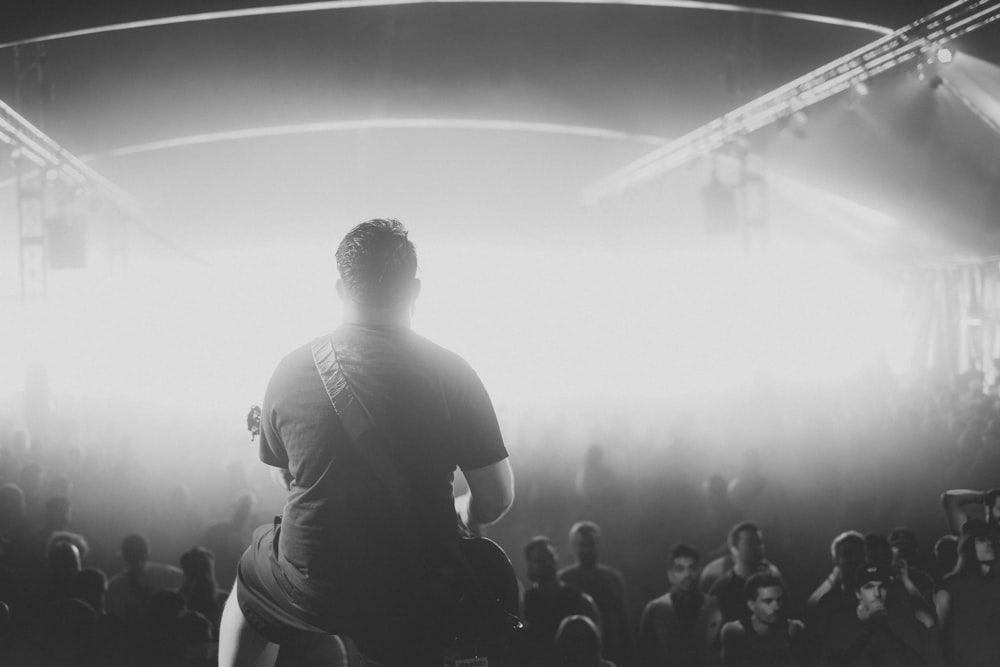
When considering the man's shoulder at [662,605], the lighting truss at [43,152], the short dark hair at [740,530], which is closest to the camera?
the man's shoulder at [662,605]

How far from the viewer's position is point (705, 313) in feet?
60.6

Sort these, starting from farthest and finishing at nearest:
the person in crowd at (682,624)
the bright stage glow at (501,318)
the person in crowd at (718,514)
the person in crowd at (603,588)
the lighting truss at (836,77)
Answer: the bright stage glow at (501,318) < the lighting truss at (836,77) < the person in crowd at (718,514) < the person in crowd at (603,588) < the person in crowd at (682,624)

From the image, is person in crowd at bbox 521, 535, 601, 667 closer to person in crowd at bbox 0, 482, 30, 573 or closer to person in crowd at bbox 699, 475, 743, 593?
person in crowd at bbox 699, 475, 743, 593

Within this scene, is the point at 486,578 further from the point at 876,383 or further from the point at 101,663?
the point at 876,383

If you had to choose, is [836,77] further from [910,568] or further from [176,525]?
[176,525]

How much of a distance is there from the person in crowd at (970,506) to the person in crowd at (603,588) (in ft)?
7.68

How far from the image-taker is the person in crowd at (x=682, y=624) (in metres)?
4.88

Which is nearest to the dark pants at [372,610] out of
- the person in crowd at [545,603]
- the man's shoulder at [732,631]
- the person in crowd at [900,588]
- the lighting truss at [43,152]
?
the person in crowd at [545,603]

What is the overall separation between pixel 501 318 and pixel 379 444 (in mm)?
16020

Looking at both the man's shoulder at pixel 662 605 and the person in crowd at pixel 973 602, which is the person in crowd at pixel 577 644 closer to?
the man's shoulder at pixel 662 605

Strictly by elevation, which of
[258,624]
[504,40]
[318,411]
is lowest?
[258,624]

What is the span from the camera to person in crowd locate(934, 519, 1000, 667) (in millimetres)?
4699

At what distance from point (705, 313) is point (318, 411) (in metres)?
17.4

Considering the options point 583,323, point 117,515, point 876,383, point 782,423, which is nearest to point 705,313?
point 583,323
